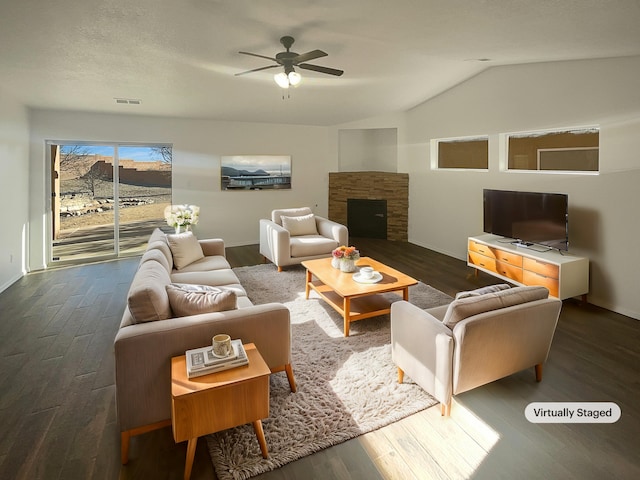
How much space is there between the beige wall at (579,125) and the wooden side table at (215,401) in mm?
4188

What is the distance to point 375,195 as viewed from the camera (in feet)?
27.0

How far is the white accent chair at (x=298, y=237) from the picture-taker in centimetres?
573

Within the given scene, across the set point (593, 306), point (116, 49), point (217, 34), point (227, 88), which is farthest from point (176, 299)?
point (593, 306)

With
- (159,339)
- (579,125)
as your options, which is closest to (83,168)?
(159,339)

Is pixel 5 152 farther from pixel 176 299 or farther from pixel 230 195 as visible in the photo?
pixel 176 299

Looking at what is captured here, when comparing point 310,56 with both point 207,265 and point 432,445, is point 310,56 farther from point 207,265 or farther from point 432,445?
point 432,445

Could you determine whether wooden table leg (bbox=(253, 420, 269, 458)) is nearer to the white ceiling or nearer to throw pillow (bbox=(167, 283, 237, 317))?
throw pillow (bbox=(167, 283, 237, 317))

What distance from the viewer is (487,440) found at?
89.9 inches

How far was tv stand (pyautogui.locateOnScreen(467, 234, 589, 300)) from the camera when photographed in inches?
168

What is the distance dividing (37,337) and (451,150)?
6.53m

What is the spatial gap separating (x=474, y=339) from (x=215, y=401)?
1.57 meters

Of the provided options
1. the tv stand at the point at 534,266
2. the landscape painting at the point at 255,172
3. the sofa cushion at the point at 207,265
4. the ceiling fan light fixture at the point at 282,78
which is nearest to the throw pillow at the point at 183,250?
the sofa cushion at the point at 207,265

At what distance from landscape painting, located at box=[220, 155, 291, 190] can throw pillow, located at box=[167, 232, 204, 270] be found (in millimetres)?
2943

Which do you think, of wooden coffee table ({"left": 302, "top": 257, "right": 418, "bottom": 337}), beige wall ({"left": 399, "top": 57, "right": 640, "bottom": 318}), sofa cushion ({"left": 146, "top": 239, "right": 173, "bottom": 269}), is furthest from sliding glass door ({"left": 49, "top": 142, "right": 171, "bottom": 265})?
beige wall ({"left": 399, "top": 57, "right": 640, "bottom": 318})
